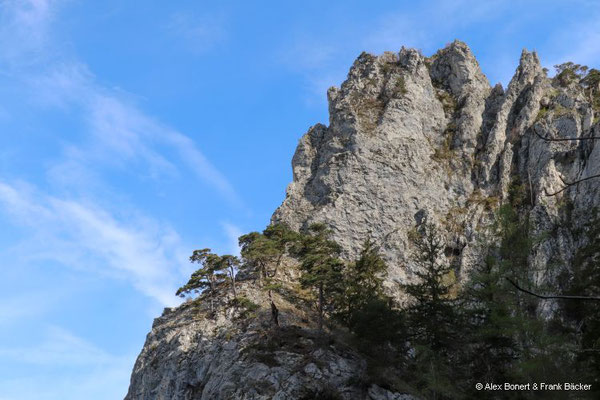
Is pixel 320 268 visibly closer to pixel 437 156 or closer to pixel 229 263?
pixel 229 263

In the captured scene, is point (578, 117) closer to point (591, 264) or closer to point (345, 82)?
point (345, 82)

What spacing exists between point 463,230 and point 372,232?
1127cm

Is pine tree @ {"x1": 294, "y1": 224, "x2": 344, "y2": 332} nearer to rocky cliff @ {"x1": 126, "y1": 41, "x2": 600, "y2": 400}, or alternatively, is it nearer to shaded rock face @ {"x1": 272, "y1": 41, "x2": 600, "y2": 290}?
rocky cliff @ {"x1": 126, "y1": 41, "x2": 600, "y2": 400}

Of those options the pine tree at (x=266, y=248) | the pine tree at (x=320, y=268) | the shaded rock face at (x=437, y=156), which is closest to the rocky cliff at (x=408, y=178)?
the shaded rock face at (x=437, y=156)

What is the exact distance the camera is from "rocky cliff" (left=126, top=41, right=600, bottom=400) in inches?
1790

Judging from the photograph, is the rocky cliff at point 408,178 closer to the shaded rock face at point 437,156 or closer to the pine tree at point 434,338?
the shaded rock face at point 437,156

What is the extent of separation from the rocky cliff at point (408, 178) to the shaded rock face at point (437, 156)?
6.6 inches

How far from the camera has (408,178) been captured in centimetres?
7094

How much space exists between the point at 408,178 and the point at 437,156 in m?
7.57

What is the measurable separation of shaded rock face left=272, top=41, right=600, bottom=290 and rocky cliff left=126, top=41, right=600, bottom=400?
0.17 meters

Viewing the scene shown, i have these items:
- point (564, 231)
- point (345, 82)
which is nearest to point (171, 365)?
point (564, 231)

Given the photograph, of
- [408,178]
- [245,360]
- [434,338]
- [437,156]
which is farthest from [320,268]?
[437,156]

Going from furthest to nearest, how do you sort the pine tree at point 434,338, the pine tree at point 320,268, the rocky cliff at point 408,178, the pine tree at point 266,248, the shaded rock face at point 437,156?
1. the shaded rock face at point 437,156
2. the pine tree at point 266,248
3. the rocky cliff at point 408,178
4. the pine tree at point 320,268
5. the pine tree at point 434,338

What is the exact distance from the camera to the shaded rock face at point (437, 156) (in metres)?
64.4
